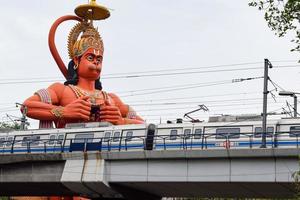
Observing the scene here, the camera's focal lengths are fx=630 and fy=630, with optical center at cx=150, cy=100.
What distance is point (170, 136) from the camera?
1305 inches

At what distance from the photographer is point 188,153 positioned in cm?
2950

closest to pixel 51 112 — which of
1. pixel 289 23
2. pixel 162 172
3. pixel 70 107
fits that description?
pixel 70 107

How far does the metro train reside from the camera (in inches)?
1344

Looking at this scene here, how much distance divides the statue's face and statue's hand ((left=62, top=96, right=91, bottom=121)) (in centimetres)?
360

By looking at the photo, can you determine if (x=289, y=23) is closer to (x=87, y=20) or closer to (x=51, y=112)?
(x=51, y=112)

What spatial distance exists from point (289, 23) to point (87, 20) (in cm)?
3311

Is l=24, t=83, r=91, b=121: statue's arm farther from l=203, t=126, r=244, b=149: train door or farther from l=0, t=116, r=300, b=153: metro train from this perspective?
l=203, t=126, r=244, b=149: train door

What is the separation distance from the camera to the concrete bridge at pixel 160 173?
2806 centimetres

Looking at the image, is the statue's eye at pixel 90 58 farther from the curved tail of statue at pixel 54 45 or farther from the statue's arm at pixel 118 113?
the statue's arm at pixel 118 113

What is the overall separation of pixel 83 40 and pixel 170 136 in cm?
1901

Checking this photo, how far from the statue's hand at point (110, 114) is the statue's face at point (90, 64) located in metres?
3.15

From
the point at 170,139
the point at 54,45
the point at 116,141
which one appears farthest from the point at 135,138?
the point at 54,45

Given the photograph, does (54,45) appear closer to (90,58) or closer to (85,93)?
(90,58)

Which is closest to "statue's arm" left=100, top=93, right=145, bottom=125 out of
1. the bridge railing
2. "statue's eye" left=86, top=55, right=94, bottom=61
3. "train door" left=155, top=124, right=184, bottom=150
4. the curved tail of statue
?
"statue's eye" left=86, top=55, right=94, bottom=61
